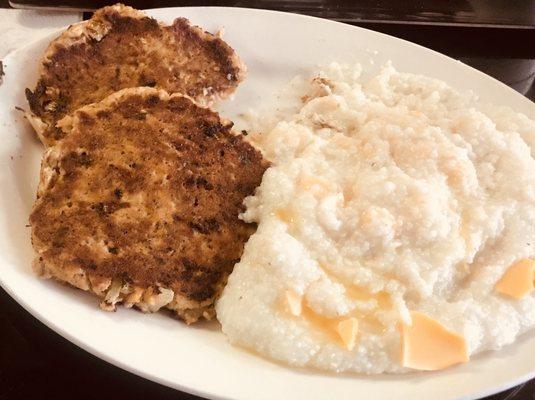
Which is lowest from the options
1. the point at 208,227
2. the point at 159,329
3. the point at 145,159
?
the point at 159,329

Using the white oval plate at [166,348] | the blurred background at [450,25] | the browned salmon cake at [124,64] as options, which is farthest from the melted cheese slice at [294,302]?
the blurred background at [450,25]

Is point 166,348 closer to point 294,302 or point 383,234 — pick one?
point 294,302

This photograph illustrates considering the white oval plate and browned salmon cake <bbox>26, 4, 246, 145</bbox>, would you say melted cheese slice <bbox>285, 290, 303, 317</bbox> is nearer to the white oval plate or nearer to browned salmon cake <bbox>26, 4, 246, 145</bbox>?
the white oval plate

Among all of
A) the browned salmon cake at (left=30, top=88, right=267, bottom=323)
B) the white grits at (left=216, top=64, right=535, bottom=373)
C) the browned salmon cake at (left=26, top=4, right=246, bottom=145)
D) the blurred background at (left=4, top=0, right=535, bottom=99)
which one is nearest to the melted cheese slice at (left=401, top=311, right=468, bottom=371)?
the white grits at (left=216, top=64, right=535, bottom=373)

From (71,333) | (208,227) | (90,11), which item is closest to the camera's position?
(71,333)

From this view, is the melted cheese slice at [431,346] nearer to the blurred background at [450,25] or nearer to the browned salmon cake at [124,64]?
the browned salmon cake at [124,64]

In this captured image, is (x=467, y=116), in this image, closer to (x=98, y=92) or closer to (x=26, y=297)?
(x=98, y=92)

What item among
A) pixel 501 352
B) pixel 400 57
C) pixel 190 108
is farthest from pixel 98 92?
pixel 501 352

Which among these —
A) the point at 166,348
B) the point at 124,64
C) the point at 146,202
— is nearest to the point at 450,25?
the point at 124,64
